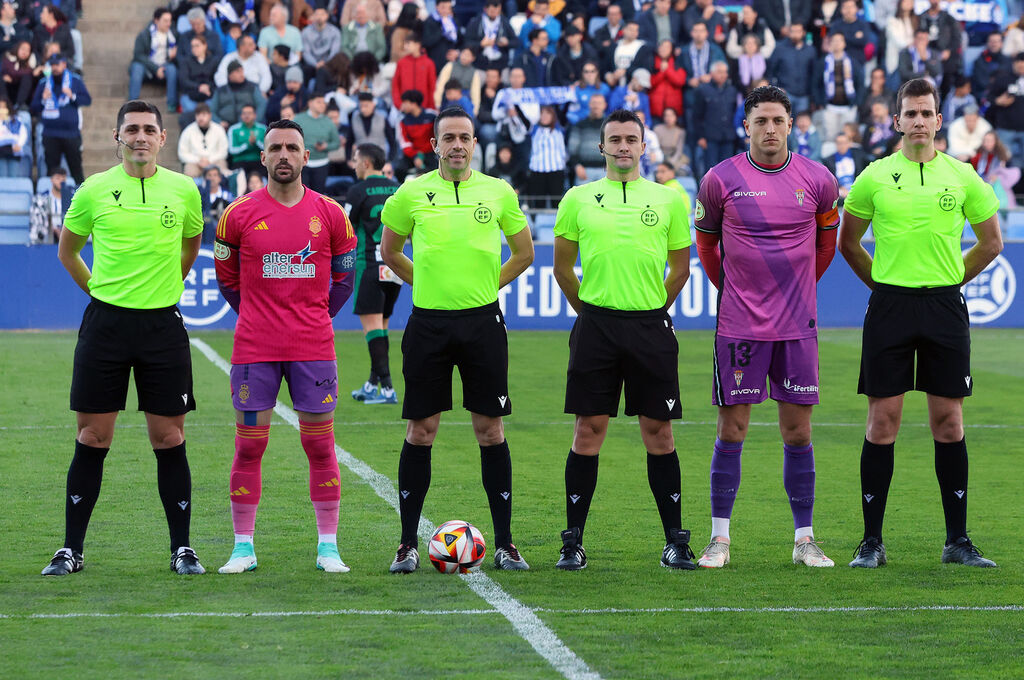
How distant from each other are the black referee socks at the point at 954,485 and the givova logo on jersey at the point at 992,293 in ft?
46.2

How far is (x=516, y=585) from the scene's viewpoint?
261 inches

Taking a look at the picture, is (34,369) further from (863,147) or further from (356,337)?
(863,147)

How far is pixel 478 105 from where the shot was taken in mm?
21969

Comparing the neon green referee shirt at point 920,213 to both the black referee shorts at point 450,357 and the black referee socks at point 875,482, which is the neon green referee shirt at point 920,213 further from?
the black referee shorts at point 450,357

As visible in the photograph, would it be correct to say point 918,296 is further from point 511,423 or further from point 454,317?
point 511,423

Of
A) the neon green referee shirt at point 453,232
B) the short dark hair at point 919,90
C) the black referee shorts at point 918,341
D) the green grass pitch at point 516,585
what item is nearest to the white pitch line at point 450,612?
the green grass pitch at point 516,585

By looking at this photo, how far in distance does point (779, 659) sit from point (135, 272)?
3270 mm

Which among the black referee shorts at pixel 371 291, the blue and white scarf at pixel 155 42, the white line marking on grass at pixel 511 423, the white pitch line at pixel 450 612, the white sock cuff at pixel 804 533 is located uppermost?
the blue and white scarf at pixel 155 42

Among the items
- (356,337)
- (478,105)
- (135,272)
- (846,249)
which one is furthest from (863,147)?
(135,272)

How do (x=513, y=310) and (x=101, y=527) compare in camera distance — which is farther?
(x=513, y=310)

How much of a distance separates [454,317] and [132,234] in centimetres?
148

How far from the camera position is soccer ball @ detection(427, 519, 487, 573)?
22.5 feet

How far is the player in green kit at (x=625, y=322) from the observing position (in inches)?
277

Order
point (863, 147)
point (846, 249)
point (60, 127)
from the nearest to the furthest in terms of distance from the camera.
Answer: point (846, 249)
point (60, 127)
point (863, 147)
